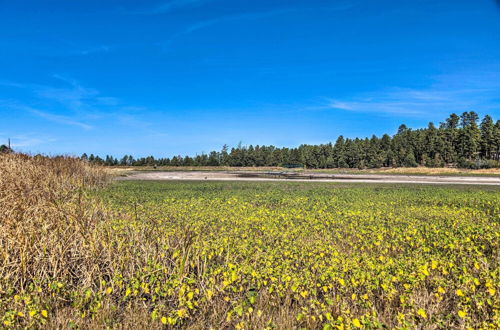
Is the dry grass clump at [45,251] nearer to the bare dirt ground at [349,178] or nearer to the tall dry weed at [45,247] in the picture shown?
the tall dry weed at [45,247]

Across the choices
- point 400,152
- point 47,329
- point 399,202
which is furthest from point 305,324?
point 400,152

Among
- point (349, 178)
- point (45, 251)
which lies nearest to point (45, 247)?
point (45, 251)

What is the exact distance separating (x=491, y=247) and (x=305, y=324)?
529 centimetres

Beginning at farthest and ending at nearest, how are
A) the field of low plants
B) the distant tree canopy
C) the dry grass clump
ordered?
the distant tree canopy < the dry grass clump < the field of low plants

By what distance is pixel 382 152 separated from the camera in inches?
2776

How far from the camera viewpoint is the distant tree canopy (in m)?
66.8

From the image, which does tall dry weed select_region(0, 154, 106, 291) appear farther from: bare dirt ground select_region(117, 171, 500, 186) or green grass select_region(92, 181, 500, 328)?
bare dirt ground select_region(117, 171, 500, 186)

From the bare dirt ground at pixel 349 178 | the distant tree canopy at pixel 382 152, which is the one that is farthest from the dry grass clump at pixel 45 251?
the distant tree canopy at pixel 382 152

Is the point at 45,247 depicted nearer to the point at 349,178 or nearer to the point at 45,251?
the point at 45,251

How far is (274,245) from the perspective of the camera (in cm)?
682

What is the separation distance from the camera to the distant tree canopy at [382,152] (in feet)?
219

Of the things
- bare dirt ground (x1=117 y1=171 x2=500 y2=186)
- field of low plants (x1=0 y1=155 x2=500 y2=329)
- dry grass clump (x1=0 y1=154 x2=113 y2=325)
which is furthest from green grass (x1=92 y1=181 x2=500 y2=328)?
bare dirt ground (x1=117 y1=171 x2=500 y2=186)

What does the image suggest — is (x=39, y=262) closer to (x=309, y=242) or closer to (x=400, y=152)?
(x=309, y=242)

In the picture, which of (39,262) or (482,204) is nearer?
(39,262)
